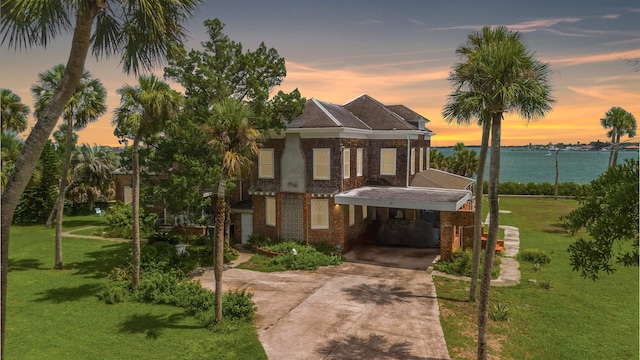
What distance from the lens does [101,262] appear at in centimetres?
2147

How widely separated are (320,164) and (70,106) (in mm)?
13036

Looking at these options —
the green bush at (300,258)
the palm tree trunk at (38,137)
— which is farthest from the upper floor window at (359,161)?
the palm tree trunk at (38,137)

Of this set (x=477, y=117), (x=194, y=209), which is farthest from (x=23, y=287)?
(x=477, y=117)

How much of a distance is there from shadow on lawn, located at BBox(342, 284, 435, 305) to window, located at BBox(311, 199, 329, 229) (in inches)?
248

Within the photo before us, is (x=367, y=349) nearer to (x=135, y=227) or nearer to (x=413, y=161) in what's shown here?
(x=135, y=227)

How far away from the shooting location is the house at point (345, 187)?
74.8 ft

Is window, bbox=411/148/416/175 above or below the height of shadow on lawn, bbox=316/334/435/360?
above

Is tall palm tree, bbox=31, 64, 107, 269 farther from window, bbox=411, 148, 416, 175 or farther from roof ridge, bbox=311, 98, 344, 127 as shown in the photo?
window, bbox=411, 148, 416, 175

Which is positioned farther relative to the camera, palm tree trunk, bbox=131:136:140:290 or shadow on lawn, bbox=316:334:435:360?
palm tree trunk, bbox=131:136:140:290

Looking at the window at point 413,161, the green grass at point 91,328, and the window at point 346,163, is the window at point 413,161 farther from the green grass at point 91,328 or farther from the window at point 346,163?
the green grass at point 91,328

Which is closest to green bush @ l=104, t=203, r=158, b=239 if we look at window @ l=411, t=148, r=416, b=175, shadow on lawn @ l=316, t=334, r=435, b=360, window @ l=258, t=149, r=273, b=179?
window @ l=258, t=149, r=273, b=179

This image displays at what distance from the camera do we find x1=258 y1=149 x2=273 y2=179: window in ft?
81.5

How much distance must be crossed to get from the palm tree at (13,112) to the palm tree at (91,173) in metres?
10.3

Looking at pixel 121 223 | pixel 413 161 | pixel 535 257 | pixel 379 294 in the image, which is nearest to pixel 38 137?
pixel 379 294
